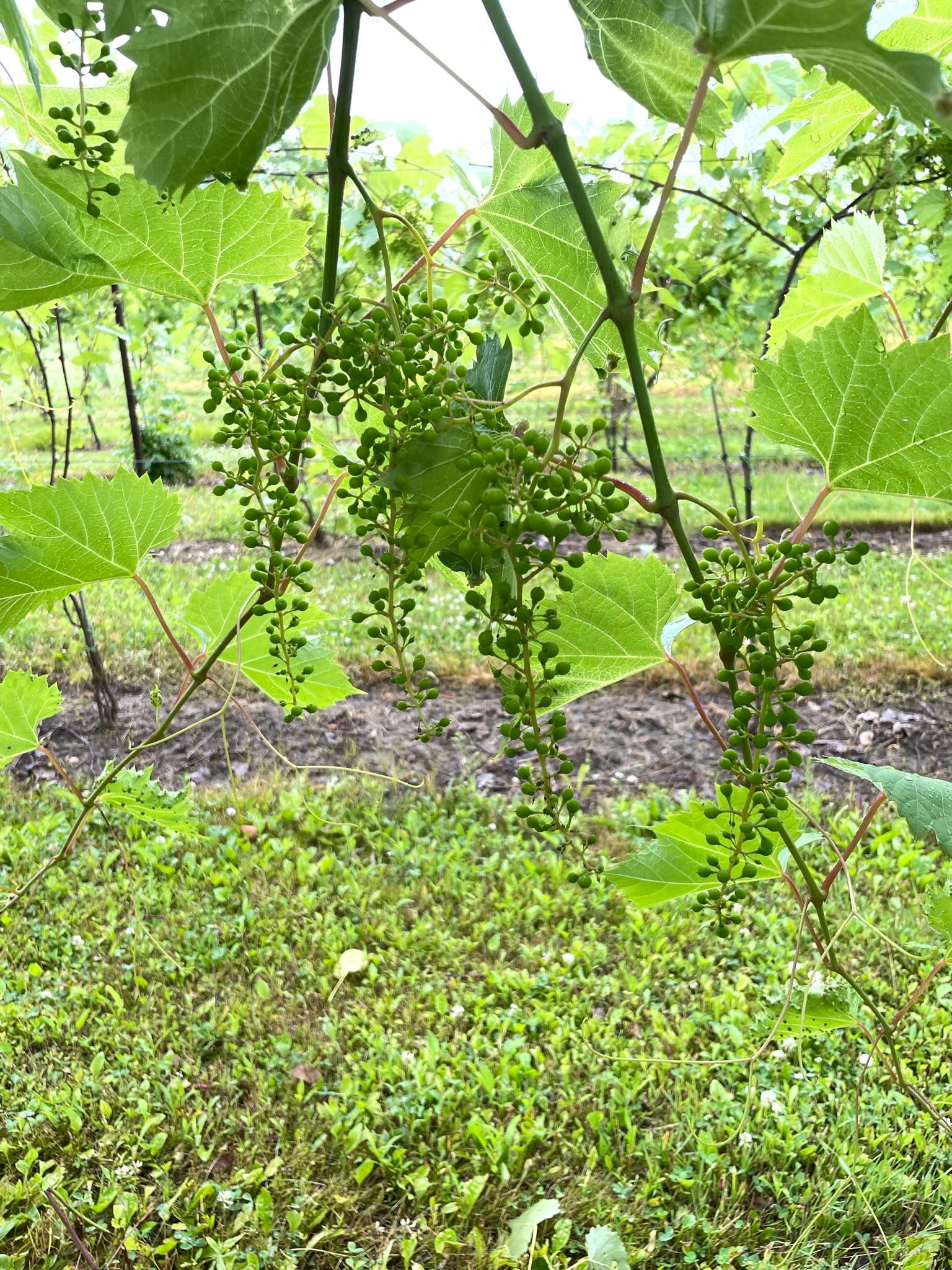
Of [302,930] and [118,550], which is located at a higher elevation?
[118,550]

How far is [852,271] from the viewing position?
91 centimetres

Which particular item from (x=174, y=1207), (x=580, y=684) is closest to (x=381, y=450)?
(x=580, y=684)

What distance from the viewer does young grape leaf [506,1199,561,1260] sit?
1384 millimetres

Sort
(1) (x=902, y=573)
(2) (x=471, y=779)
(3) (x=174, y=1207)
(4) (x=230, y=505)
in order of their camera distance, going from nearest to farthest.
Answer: (3) (x=174, y=1207)
(2) (x=471, y=779)
(1) (x=902, y=573)
(4) (x=230, y=505)

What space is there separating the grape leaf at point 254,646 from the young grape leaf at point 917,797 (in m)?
0.54

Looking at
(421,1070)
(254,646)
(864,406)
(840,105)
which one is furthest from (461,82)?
(421,1070)

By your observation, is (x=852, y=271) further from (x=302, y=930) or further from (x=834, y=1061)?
(x=302, y=930)

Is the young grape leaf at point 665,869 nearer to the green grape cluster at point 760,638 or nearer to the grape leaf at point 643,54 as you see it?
the green grape cluster at point 760,638

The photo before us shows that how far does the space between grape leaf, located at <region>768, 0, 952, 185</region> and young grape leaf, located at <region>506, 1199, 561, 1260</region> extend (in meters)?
1.36

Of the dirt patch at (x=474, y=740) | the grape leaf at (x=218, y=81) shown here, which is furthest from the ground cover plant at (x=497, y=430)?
the dirt patch at (x=474, y=740)

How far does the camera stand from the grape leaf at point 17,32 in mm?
472

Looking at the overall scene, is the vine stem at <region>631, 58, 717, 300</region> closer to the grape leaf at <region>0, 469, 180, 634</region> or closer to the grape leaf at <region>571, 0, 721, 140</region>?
the grape leaf at <region>571, 0, 721, 140</region>

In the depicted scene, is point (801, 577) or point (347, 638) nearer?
point (801, 577)

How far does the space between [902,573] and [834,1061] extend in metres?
3.28
